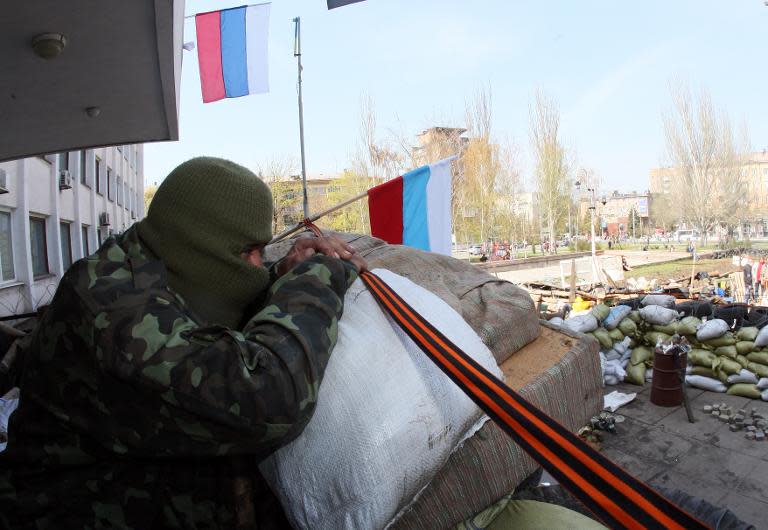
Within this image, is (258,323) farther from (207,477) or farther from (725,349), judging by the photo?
(725,349)

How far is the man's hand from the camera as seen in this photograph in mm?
1333

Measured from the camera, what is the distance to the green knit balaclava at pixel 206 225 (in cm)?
108

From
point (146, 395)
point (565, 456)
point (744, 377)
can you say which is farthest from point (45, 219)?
point (744, 377)

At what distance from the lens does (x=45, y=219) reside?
35.5 feet

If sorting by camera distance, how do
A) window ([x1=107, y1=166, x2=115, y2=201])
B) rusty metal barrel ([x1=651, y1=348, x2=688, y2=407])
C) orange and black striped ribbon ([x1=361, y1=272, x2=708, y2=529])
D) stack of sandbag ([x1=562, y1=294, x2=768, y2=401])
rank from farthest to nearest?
1. window ([x1=107, y1=166, x2=115, y2=201])
2. stack of sandbag ([x1=562, y1=294, x2=768, y2=401])
3. rusty metal barrel ([x1=651, y1=348, x2=688, y2=407])
4. orange and black striped ribbon ([x1=361, y1=272, x2=708, y2=529])

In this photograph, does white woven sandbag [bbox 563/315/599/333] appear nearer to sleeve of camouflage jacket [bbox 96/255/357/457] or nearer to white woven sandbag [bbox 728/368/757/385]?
white woven sandbag [bbox 728/368/757/385]

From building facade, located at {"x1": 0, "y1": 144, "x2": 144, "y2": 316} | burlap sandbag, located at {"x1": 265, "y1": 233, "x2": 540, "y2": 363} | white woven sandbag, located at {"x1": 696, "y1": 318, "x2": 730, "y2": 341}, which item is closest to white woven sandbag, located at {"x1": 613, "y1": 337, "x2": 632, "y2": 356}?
white woven sandbag, located at {"x1": 696, "y1": 318, "x2": 730, "y2": 341}

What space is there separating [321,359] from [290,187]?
98.4 feet

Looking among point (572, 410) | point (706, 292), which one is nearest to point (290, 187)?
point (706, 292)

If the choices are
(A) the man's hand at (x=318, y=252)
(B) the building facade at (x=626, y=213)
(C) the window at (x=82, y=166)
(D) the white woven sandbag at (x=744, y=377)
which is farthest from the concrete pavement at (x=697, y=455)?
(B) the building facade at (x=626, y=213)

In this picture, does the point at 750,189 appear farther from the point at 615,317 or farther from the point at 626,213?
the point at 626,213

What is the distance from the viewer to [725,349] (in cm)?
642

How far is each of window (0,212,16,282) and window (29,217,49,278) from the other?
123cm

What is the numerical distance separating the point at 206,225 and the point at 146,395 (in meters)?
0.38
